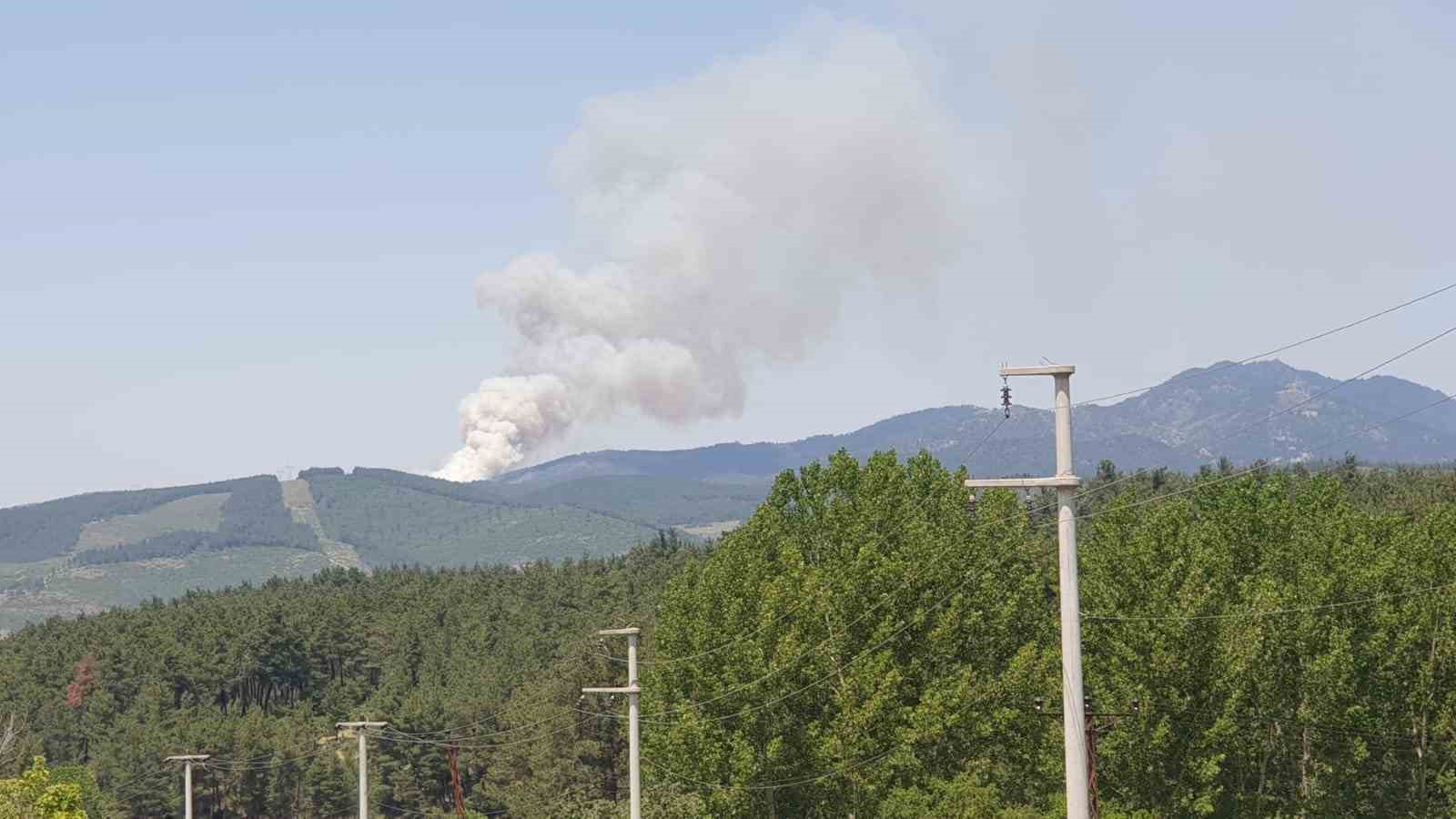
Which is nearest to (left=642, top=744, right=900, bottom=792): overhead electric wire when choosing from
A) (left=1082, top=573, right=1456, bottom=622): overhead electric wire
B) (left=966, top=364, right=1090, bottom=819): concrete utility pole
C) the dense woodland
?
the dense woodland

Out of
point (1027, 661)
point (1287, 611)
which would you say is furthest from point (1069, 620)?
point (1287, 611)

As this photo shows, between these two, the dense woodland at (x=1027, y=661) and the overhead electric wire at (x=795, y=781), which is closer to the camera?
the dense woodland at (x=1027, y=661)

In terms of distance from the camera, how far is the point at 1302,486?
132 m

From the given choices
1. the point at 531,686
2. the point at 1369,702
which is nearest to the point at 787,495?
the point at 1369,702

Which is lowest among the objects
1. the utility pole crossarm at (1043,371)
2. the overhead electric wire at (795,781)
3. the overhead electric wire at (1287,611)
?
the overhead electric wire at (795,781)

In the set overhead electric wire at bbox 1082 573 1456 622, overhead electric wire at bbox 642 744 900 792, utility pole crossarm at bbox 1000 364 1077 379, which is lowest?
overhead electric wire at bbox 642 744 900 792

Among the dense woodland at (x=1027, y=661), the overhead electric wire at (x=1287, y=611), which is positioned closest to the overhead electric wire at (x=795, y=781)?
the dense woodland at (x=1027, y=661)

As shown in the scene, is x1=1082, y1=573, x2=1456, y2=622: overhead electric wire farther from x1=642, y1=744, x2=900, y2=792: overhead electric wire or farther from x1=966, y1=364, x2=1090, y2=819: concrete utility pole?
x1=966, y1=364, x2=1090, y2=819: concrete utility pole

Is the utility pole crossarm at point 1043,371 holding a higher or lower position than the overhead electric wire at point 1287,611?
higher

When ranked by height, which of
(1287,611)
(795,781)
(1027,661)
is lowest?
(795,781)

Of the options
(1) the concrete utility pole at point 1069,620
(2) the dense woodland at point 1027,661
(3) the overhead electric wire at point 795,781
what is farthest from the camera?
(3) the overhead electric wire at point 795,781

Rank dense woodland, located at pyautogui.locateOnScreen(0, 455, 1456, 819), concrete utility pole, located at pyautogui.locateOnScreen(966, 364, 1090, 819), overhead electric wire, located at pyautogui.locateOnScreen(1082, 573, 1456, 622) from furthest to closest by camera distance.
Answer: overhead electric wire, located at pyautogui.locateOnScreen(1082, 573, 1456, 622), dense woodland, located at pyautogui.locateOnScreen(0, 455, 1456, 819), concrete utility pole, located at pyautogui.locateOnScreen(966, 364, 1090, 819)

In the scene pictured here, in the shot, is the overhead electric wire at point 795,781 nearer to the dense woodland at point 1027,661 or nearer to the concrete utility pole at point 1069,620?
the dense woodland at point 1027,661

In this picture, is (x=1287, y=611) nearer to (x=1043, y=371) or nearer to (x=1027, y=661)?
(x=1027, y=661)
